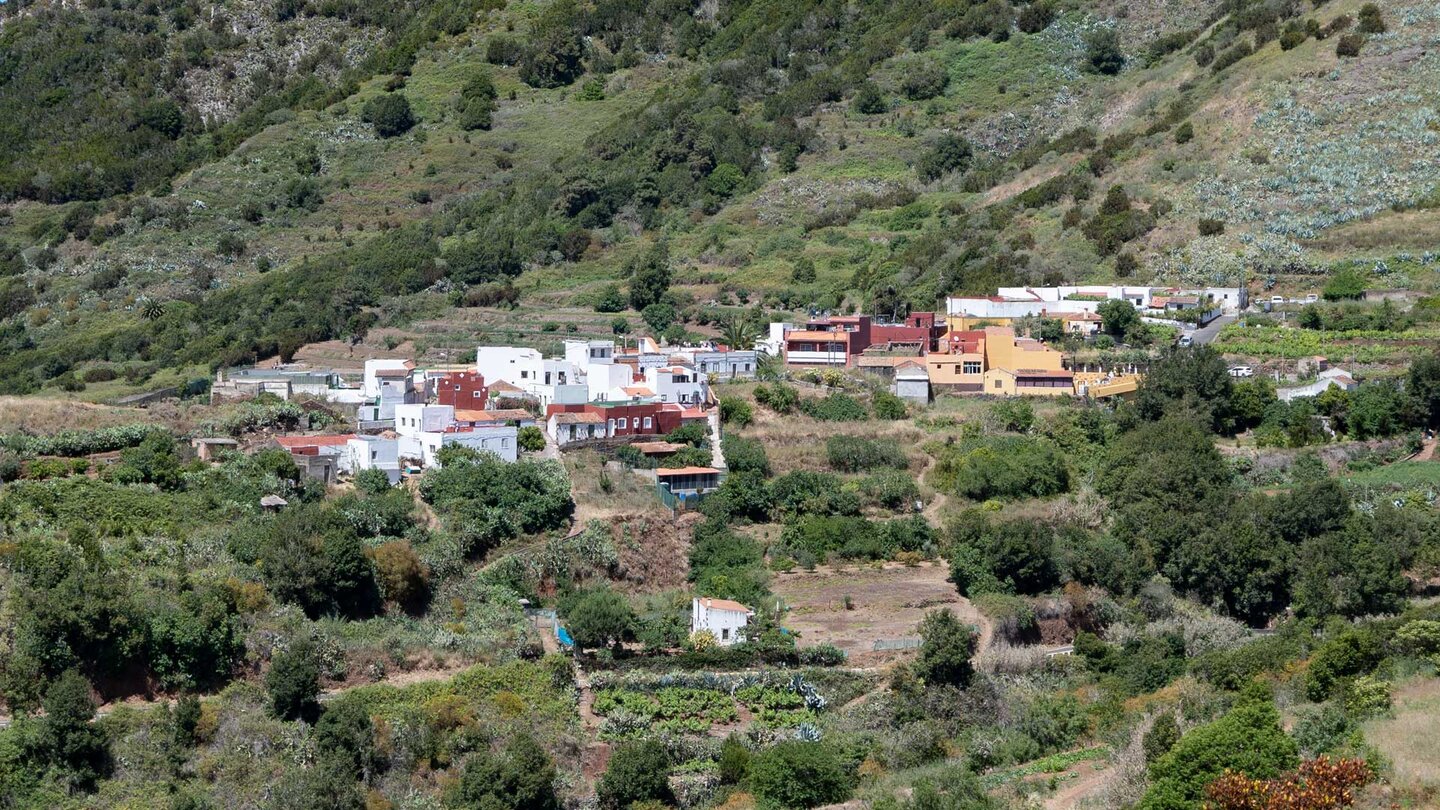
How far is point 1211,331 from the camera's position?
44125mm

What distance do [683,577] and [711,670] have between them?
14.7 feet

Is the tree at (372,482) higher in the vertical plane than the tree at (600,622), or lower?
higher

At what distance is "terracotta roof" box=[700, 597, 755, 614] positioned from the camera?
31516 millimetres

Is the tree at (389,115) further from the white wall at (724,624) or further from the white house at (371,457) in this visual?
the white wall at (724,624)

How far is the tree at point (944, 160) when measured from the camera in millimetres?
64875

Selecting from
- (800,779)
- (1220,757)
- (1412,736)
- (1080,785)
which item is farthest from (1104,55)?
(1220,757)

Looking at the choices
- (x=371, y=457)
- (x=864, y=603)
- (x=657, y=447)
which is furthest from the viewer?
(x=657, y=447)

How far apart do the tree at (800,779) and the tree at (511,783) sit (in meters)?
3.04

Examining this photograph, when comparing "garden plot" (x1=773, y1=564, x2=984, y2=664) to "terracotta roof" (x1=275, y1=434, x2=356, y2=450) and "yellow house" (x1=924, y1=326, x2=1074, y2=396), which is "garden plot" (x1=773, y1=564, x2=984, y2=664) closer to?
"yellow house" (x1=924, y1=326, x2=1074, y2=396)

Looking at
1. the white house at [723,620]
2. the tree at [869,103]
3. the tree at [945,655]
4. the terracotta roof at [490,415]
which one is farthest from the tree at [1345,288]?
the tree at [869,103]

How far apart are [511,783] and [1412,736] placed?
38.9ft

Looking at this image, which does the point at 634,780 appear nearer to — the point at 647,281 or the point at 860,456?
the point at 860,456

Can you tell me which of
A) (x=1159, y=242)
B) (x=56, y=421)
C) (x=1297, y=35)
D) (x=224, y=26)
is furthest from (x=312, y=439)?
(x=224, y=26)

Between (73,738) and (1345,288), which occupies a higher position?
(1345,288)
